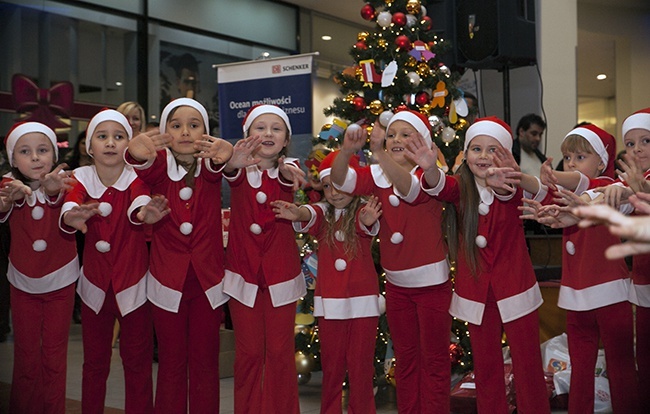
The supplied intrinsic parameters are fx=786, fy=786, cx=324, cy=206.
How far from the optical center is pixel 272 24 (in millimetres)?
10703

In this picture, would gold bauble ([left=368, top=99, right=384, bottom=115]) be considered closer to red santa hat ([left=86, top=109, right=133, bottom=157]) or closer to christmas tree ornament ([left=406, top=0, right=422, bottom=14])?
christmas tree ornament ([left=406, top=0, right=422, bottom=14])

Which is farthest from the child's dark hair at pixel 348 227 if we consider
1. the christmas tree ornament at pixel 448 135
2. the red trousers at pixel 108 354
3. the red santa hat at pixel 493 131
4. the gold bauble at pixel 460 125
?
the gold bauble at pixel 460 125

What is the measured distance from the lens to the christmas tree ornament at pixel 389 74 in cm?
450

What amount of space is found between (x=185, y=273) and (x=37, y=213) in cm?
77

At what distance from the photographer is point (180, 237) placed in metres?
3.37

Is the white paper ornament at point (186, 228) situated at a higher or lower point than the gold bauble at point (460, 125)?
lower

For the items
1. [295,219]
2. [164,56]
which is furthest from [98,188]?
[164,56]

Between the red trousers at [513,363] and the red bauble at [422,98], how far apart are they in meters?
1.71

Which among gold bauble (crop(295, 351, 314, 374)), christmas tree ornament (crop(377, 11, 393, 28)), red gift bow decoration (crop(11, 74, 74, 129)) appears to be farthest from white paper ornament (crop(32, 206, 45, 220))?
red gift bow decoration (crop(11, 74, 74, 129))

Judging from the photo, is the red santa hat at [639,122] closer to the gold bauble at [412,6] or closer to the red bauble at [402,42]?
the red bauble at [402,42]

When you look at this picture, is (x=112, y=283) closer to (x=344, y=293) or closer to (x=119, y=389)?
(x=344, y=293)

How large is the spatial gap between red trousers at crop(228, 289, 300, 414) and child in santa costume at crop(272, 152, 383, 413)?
6.4 inches

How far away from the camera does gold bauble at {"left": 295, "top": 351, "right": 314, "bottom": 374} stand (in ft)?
15.5

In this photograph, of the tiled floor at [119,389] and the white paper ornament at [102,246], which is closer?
the white paper ornament at [102,246]
